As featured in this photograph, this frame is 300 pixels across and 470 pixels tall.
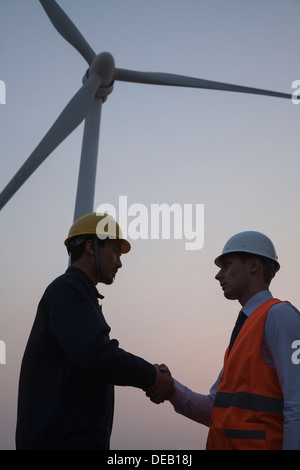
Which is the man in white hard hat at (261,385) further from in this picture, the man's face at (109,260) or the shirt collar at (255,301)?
the man's face at (109,260)

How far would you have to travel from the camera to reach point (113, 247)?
771 cm

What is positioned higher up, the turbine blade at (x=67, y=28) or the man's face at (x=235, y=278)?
the turbine blade at (x=67, y=28)

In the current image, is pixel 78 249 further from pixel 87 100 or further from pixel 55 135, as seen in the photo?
pixel 87 100

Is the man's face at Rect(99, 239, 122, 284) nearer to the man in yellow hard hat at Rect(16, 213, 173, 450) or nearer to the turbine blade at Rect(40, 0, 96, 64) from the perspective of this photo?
the man in yellow hard hat at Rect(16, 213, 173, 450)

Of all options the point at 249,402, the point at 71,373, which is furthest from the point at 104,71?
the point at 249,402

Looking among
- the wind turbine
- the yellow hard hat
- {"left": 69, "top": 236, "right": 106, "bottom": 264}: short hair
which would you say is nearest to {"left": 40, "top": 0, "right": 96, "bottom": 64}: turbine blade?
the wind turbine

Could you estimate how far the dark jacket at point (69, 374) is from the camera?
6.04 meters

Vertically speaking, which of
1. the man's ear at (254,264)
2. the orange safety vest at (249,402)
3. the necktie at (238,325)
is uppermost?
the man's ear at (254,264)

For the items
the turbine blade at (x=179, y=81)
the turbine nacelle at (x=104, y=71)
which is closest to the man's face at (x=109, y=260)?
the turbine nacelle at (x=104, y=71)

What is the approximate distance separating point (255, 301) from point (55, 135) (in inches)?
367

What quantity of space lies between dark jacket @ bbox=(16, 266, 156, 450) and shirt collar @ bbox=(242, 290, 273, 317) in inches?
64.8

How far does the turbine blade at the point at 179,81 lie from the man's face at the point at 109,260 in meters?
12.3
